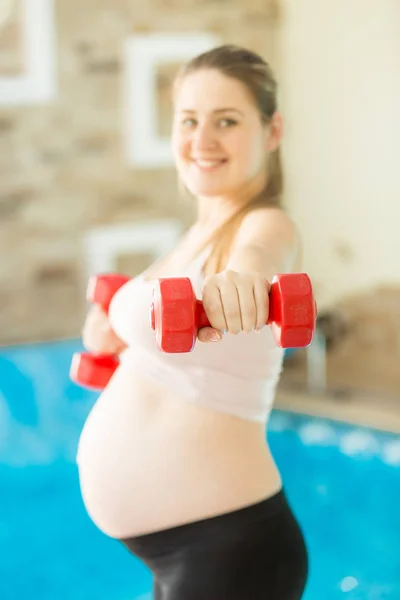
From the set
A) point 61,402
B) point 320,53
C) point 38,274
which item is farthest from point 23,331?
point 320,53

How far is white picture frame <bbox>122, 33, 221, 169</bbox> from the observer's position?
9.95 ft

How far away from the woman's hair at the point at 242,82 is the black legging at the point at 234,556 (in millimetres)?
263

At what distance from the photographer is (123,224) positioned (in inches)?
121

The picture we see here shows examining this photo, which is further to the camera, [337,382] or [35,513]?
[337,382]

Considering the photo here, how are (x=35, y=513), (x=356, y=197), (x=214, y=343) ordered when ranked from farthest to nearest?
1. (x=356, y=197)
2. (x=35, y=513)
3. (x=214, y=343)

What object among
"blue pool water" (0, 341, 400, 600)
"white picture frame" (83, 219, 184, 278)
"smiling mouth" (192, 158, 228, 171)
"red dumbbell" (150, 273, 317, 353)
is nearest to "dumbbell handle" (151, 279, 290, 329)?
"red dumbbell" (150, 273, 317, 353)

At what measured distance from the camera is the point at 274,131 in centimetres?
90

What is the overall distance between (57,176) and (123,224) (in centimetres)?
30

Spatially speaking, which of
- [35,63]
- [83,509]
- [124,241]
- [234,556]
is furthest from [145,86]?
[234,556]

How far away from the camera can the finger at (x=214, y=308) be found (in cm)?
65

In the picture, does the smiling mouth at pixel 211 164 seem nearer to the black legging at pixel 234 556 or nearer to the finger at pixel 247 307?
the finger at pixel 247 307

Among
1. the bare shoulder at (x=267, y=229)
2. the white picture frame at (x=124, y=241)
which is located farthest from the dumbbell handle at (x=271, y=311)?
the white picture frame at (x=124, y=241)

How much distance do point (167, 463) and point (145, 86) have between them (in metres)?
2.42

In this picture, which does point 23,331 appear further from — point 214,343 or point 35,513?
point 214,343
